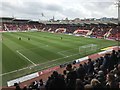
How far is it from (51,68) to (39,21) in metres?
85.2

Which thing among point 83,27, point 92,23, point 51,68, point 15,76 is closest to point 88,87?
point 15,76

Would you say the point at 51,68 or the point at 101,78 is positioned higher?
the point at 101,78

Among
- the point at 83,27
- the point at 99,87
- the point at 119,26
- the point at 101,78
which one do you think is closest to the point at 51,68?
the point at 101,78

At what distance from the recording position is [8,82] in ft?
53.7

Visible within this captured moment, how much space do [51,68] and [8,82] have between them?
530 cm

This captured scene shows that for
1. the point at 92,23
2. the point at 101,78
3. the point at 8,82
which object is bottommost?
the point at 8,82

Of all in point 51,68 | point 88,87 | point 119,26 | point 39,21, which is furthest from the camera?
point 39,21

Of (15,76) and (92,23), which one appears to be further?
(92,23)

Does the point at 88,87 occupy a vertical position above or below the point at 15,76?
above

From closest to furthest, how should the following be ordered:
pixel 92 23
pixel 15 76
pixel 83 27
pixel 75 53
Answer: pixel 15 76, pixel 75 53, pixel 92 23, pixel 83 27

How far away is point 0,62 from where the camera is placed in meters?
22.3

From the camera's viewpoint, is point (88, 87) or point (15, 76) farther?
point (15, 76)

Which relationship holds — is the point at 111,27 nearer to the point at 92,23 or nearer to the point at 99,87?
the point at 92,23

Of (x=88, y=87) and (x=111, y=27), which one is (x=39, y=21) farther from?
(x=88, y=87)
